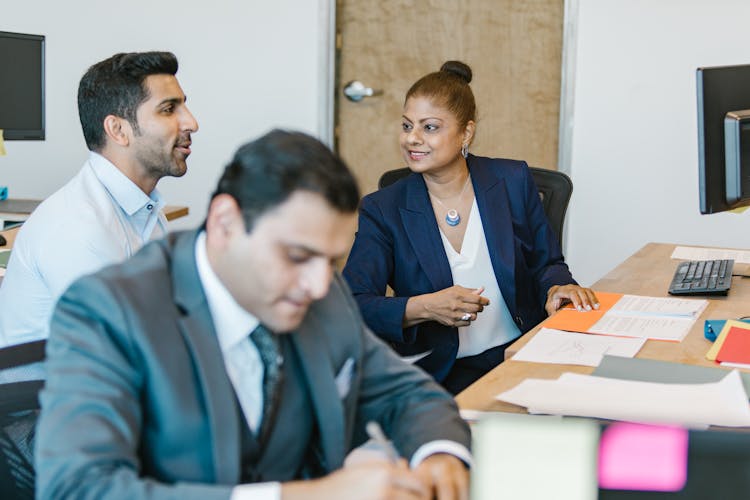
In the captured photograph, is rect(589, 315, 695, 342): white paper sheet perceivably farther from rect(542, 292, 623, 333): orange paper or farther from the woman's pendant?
the woman's pendant

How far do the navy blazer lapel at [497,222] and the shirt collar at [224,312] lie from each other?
1.41 m

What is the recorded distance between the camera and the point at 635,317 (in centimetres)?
217

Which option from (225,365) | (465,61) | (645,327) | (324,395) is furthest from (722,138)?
(465,61)

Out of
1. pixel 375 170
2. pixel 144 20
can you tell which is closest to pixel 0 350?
pixel 375 170

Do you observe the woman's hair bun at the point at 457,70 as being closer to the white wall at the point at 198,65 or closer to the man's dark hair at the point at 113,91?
the man's dark hair at the point at 113,91

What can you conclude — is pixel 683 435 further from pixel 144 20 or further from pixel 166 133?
pixel 144 20

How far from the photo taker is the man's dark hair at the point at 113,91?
228 centimetres

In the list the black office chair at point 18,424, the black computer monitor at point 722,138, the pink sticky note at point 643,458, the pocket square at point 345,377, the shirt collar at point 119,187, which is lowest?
the black office chair at point 18,424

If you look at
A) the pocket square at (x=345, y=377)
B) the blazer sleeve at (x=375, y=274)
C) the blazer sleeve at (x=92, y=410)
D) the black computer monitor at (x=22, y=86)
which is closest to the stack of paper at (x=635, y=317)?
the blazer sleeve at (x=375, y=274)

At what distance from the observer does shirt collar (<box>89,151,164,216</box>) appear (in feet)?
7.09

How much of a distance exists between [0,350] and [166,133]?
1097mm

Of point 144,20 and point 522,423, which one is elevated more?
point 144,20

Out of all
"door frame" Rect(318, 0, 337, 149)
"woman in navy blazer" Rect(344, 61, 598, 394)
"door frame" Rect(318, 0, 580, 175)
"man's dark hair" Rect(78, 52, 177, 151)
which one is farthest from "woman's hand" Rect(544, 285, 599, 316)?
"door frame" Rect(318, 0, 337, 149)

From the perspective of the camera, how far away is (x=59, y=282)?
1.83 meters
